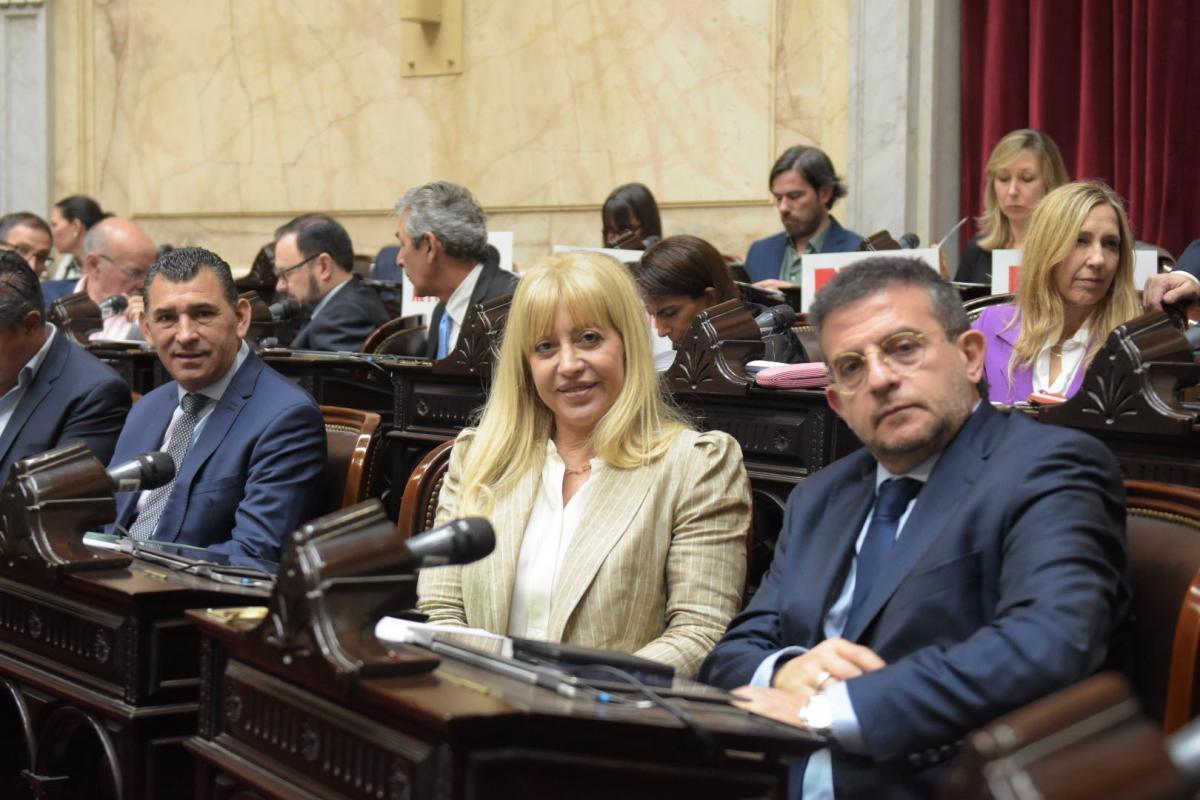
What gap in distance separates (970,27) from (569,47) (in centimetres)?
222

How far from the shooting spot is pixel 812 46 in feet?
24.6

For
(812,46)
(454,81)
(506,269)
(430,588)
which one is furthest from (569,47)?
(430,588)

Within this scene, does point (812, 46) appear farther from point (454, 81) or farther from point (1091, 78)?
point (454, 81)

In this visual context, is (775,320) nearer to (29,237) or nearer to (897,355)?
(897,355)

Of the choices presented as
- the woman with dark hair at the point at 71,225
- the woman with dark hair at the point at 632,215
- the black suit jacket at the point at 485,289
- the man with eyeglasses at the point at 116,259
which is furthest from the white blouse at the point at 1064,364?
the woman with dark hair at the point at 71,225

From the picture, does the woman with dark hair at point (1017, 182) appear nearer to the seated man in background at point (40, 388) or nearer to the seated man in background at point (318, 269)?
the seated man in background at point (318, 269)

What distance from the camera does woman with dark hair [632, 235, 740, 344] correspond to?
4352 mm

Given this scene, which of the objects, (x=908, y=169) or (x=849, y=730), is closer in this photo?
(x=849, y=730)

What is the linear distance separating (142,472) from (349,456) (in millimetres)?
793

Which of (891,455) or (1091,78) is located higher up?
(1091,78)

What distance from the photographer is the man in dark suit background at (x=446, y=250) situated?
18.5 feet

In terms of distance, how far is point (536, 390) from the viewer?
9.90ft

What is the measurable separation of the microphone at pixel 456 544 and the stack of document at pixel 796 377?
165 centimetres

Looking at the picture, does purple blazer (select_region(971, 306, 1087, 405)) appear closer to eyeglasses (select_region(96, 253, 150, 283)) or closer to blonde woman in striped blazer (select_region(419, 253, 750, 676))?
blonde woman in striped blazer (select_region(419, 253, 750, 676))
